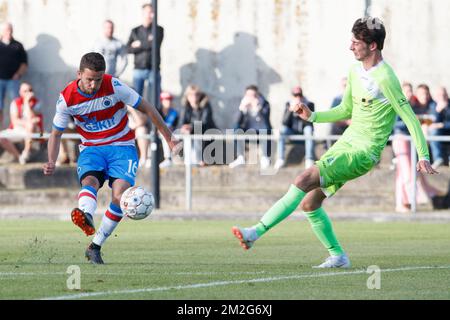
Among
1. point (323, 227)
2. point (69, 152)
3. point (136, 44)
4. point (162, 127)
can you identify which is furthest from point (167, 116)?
point (323, 227)

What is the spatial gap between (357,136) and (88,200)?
2606 mm

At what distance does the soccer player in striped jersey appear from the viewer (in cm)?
→ 1304

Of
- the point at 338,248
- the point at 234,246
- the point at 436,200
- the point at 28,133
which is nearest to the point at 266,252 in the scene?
the point at 234,246

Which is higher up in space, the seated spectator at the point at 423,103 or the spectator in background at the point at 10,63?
the spectator in background at the point at 10,63

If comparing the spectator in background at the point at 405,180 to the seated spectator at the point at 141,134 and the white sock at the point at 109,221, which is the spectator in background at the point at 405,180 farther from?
the white sock at the point at 109,221

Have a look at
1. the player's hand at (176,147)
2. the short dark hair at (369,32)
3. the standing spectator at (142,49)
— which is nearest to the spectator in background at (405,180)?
the standing spectator at (142,49)

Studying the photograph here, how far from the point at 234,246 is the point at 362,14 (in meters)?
12.3

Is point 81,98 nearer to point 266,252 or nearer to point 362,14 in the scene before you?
point 266,252

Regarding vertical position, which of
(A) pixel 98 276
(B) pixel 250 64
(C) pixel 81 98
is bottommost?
(A) pixel 98 276

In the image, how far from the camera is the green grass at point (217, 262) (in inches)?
403

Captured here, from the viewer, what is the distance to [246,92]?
25.8 m

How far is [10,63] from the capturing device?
26.7 metres

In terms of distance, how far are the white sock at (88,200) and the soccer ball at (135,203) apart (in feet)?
0.91

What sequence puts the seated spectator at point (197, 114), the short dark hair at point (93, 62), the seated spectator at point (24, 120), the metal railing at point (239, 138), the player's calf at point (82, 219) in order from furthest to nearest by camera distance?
the seated spectator at point (24, 120), the seated spectator at point (197, 114), the metal railing at point (239, 138), the short dark hair at point (93, 62), the player's calf at point (82, 219)
